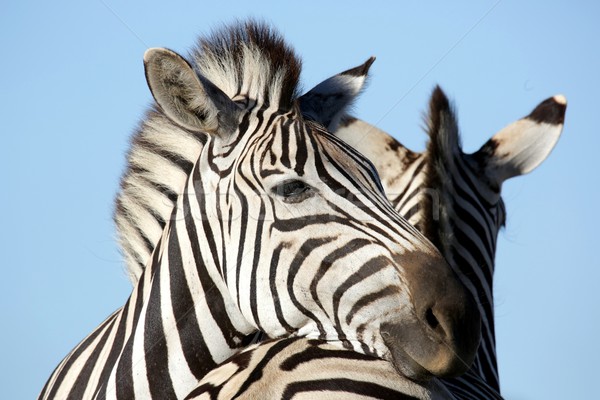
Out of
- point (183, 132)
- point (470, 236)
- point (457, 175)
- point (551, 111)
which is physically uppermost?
point (183, 132)

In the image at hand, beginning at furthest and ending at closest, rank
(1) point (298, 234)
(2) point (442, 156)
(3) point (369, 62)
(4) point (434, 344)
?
(2) point (442, 156) → (3) point (369, 62) → (1) point (298, 234) → (4) point (434, 344)

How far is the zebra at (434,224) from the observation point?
154 inches

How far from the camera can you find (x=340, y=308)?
13.6ft

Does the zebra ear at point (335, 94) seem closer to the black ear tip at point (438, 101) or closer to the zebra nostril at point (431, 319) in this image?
the black ear tip at point (438, 101)

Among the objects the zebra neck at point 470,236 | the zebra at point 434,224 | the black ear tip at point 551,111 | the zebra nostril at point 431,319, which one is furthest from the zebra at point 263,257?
the black ear tip at point 551,111

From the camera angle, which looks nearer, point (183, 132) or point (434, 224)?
point (183, 132)

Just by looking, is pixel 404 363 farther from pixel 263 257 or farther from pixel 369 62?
pixel 369 62

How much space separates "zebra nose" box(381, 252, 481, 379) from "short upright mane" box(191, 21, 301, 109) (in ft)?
5.51

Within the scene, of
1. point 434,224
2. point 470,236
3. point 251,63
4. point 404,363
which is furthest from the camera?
point 470,236

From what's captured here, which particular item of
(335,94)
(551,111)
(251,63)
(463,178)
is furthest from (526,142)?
(251,63)

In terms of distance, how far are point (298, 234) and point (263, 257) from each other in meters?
0.24

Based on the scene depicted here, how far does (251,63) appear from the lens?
17.0 feet

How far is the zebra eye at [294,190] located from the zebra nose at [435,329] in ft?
2.57

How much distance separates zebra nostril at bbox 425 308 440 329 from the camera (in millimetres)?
3855
